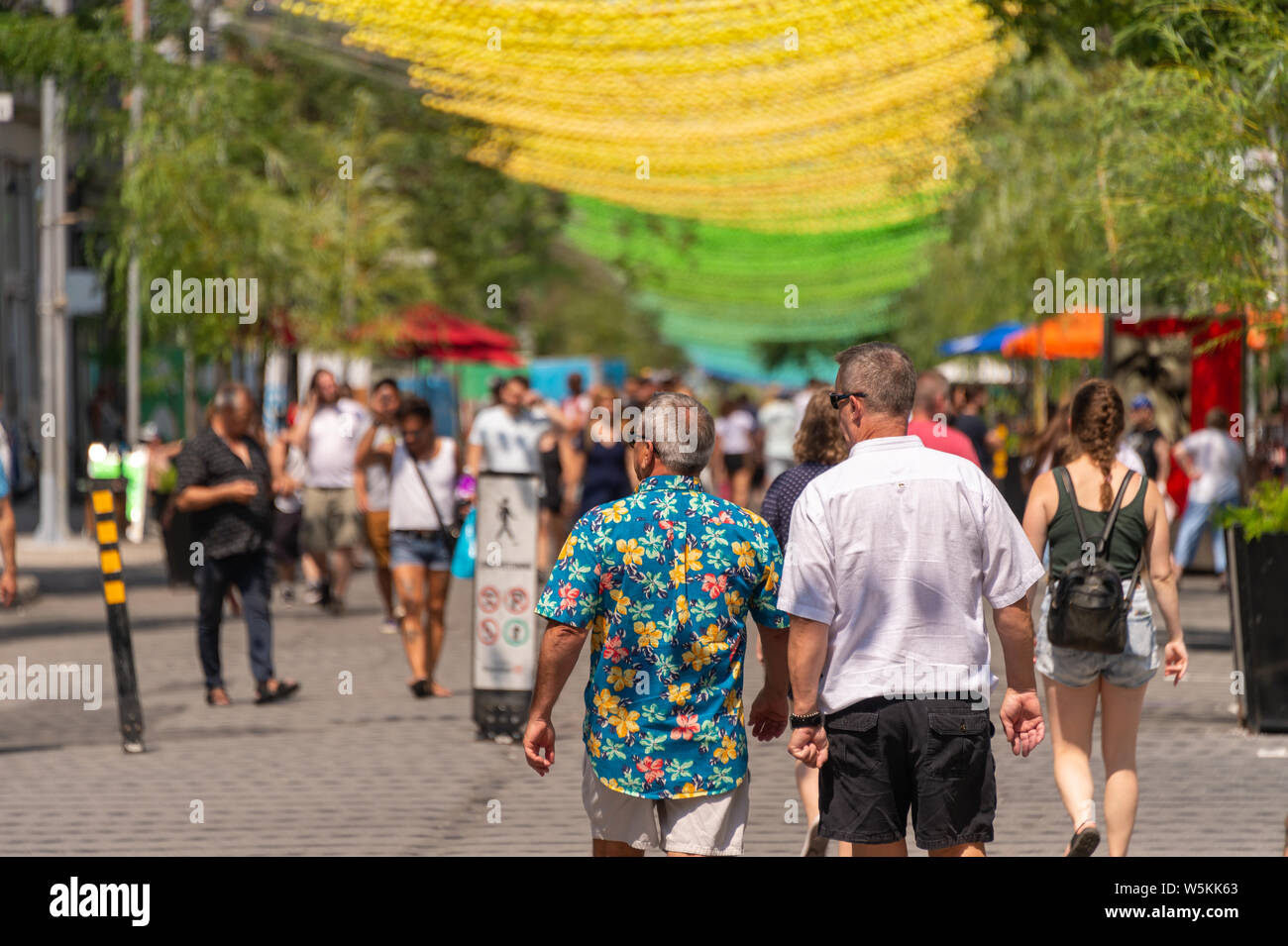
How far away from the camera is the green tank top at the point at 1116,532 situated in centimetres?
720

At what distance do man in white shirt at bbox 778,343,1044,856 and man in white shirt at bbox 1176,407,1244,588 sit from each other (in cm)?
1400

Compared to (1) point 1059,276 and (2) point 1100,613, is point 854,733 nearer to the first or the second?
(2) point 1100,613

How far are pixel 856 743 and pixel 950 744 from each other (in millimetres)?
227

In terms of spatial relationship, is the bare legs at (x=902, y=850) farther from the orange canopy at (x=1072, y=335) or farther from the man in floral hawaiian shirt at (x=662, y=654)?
the orange canopy at (x=1072, y=335)

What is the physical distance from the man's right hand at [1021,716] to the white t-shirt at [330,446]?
40.5 feet

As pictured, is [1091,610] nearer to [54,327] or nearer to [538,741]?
[538,741]

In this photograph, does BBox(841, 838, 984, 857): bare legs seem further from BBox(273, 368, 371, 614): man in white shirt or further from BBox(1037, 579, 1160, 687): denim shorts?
BBox(273, 368, 371, 614): man in white shirt

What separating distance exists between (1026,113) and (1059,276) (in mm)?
2267

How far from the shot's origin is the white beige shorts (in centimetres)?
516

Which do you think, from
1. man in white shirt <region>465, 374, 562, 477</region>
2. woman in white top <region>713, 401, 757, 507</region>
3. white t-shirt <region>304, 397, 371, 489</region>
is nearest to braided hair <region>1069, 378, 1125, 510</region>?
man in white shirt <region>465, 374, 562, 477</region>

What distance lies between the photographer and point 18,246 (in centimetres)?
3778

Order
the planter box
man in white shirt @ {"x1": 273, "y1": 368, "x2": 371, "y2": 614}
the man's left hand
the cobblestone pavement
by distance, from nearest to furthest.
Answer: the man's left hand
the cobblestone pavement
the planter box
man in white shirt @ {"x1": 273, "y1": 368, "x2": 371, "y2": 614}

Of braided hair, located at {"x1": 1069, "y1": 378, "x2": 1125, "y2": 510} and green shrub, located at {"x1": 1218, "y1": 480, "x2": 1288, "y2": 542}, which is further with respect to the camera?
green shrub, located at {"x1": 1218, "y1": 480, "x2": 1288, "y2": 542}

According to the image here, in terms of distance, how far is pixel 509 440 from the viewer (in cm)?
1709
